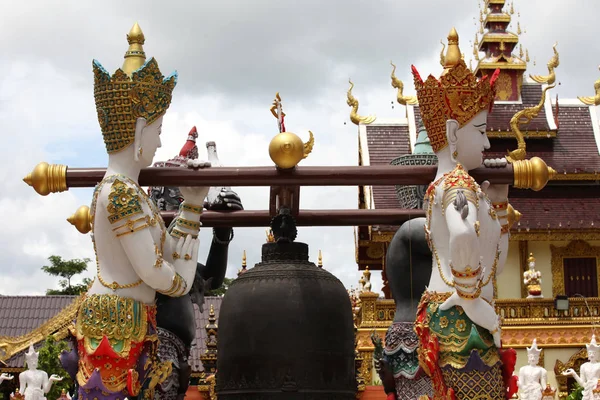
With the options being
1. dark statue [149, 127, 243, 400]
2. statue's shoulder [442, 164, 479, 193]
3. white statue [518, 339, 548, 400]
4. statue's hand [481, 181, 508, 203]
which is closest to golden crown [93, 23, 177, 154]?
dark statue [149, 127, 243, 400]

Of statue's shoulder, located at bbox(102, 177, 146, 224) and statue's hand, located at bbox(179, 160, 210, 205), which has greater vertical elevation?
statue's hand, located at bbox(179, 160, 210, 205)

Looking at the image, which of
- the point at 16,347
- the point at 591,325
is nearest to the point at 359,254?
the point at 591,325

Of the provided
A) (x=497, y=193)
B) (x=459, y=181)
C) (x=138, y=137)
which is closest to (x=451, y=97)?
(x=459, y=181)

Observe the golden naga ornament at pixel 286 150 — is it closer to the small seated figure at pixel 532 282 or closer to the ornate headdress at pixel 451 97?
the ornate headdress at pixel 451 97

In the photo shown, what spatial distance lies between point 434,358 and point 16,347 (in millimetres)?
14302

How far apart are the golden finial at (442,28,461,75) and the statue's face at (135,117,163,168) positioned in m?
1.83

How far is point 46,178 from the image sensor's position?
6.61 meters

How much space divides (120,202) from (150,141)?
1.58 feet

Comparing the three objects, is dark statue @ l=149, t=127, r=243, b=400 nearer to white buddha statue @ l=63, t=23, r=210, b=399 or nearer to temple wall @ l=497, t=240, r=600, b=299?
white buddha statue @ l=63, t=23, r=210, b=399

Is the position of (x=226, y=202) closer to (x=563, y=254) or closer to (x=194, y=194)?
(x=194, y=194)

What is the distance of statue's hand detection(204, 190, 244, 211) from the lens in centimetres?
741

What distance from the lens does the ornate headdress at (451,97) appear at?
6738mm

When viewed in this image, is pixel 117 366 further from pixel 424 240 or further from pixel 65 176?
pixel 424 240

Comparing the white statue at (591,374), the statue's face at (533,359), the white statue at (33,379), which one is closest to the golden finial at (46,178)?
the white statue at (33,379)
